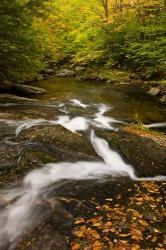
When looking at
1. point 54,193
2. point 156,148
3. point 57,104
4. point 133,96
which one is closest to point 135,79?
point 133,96

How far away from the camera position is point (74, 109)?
1263cm

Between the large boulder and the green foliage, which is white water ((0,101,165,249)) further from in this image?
the green foliage

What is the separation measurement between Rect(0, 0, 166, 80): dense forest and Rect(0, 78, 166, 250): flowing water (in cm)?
225

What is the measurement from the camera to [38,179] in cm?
628

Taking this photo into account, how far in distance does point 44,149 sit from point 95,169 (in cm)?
130

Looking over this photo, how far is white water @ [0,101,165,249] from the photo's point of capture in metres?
4.88

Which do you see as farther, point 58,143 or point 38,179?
point 58,143

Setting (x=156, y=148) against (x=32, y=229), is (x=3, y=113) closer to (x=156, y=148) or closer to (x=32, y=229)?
(x=156, y=148)

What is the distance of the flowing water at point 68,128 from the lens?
5184 millimetres

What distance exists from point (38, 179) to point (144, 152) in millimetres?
2821

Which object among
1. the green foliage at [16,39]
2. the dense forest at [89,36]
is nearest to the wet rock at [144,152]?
the green foliage at [16,39]

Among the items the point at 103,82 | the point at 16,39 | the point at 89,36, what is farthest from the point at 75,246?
the point at 89,36

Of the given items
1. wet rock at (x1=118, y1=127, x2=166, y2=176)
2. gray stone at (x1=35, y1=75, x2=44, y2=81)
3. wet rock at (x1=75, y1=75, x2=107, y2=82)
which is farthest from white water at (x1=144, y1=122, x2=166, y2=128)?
gray stone at (x1=35, y1=75, x2=44, y2=81)

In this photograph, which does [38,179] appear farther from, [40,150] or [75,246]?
[75,246]
